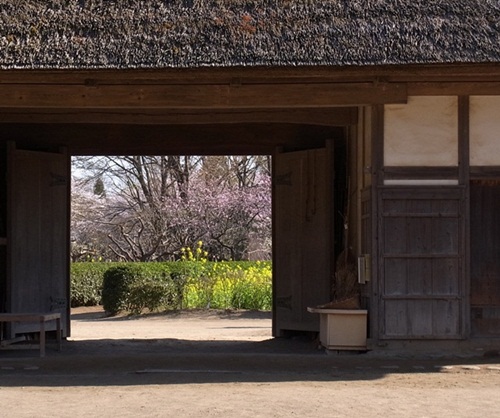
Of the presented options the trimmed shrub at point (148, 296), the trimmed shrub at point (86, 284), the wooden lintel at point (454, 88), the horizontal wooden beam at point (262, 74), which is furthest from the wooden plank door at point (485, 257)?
the trimmed shrub at point (86, 284)

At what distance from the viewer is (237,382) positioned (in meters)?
9.89

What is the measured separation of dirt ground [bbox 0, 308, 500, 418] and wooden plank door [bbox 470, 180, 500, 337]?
53 centimetres

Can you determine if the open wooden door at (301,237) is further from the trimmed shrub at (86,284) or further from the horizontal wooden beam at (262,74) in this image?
the trimmed shrub at (86,284)

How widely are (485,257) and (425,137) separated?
1586 mm

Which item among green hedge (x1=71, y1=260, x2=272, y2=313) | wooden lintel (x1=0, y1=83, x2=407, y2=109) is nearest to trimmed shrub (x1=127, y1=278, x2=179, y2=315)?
green hedge (x1=71, y1=260, x2=272, y2=313)

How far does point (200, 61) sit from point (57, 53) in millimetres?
1466

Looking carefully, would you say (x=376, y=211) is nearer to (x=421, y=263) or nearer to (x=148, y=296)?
(x=421, y=263)

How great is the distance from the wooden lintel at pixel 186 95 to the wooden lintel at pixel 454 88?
0.53 metres

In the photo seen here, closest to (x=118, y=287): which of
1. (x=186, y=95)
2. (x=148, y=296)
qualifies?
(x=148, y=296)

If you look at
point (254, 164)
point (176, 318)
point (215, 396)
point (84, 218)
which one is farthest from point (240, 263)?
point (215, 396)

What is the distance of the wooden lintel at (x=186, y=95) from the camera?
37.4 feet

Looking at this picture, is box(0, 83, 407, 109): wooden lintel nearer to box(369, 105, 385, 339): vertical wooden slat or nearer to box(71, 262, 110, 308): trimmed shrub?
box(369, 105, 385, 339): vertical wooden slat

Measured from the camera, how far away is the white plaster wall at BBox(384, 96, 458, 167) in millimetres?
11406

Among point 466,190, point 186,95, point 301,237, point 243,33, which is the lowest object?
point 301,237
